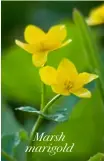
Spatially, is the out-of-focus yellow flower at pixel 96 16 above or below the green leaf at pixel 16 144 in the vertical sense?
above

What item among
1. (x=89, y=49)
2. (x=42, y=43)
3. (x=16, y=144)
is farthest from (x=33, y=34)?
(x=16, y=144)

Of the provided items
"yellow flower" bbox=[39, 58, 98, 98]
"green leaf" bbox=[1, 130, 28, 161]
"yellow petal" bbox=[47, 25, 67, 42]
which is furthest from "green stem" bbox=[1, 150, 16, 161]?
"yellow petal" bbox=[47, 25, 67, 42]

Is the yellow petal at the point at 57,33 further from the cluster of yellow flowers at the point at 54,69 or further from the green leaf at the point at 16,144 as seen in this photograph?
the green leaf at the point at 16,144

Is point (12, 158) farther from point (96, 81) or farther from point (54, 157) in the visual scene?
point (96, 81)

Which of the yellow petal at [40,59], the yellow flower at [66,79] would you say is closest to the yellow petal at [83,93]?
the yellow flower at [66,79]


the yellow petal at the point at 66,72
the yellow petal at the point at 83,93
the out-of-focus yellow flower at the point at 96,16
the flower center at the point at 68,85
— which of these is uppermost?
the out-of-focus yellow flower at the point at 96,16

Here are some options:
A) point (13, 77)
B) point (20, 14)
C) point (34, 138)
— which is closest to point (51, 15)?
point (20, 14)

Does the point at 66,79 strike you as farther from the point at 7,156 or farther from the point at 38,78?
the point at 7,156

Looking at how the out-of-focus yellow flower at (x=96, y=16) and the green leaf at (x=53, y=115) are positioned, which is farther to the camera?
the out-of-focus yellow flower at (x=96, y=16)
